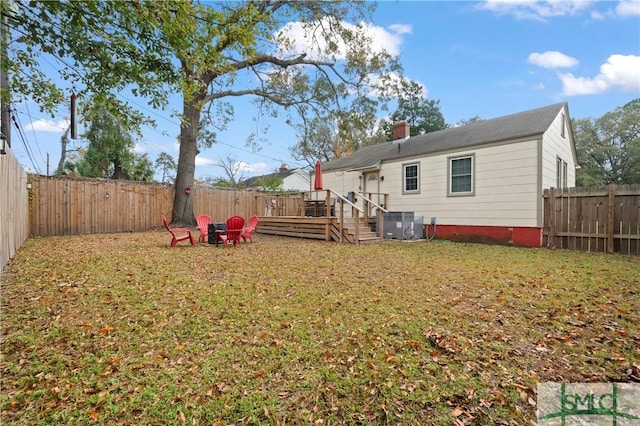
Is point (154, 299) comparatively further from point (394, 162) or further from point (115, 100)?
point (394, 162)

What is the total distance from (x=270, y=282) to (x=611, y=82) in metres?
22.6

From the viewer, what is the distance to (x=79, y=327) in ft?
9.11

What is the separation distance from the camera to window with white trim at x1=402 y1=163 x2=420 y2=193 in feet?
38.5

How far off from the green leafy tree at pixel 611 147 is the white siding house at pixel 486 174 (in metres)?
20.8

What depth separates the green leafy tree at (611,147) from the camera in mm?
26094

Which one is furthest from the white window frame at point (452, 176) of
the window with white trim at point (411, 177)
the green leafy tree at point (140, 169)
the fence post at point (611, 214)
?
the green leafy tree at point (140, 169)

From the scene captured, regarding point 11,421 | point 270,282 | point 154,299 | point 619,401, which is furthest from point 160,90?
point 619,401

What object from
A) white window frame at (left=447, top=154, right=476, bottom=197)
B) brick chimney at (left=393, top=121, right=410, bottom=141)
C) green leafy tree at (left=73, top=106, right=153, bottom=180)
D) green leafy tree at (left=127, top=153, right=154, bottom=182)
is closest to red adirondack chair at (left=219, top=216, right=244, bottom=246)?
white window frame at (left=447, top=154, right=476, bottom=197)

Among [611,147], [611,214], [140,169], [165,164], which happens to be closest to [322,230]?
[611,214]

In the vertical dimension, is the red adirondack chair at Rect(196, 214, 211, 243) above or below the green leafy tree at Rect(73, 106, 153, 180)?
below

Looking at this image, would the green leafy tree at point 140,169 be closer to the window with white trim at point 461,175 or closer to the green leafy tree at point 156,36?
the green leafy tree at point 156,36

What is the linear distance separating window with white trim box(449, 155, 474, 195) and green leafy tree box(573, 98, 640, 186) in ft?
74.3

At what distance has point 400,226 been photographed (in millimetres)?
10461

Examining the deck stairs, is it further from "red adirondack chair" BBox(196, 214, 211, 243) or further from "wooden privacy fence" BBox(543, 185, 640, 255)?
"wooden privacy fence" BBox(543, 185, 640, 255)
